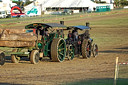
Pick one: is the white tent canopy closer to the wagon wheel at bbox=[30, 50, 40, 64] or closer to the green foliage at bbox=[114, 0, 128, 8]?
the green foliage at bbox=[114, 0, 128, 8]

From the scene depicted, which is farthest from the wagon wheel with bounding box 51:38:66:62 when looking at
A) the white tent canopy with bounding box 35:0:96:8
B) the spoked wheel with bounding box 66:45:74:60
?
the white tent canopy with bounding box 35:0:96:8

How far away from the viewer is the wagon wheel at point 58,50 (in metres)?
16.3

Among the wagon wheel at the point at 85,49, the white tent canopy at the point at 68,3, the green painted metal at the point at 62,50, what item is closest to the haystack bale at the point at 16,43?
the green painted metal at the point at 62,50

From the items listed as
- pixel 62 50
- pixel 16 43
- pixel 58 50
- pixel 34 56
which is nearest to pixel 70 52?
pixel 62 50

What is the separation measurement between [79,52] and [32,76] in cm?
660

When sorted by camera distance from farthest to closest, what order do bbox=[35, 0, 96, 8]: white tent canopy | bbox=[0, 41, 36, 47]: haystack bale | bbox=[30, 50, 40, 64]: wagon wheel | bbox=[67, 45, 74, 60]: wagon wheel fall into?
bbox=[35, 0, 96, 8]: white tent canopy, bbox=[67, 45, 74, 60]: wagon wheel, bbox=[30, 50, 40, 64]: wagon wheel, bbox=[0, 41, 36, 47]: haystack bale

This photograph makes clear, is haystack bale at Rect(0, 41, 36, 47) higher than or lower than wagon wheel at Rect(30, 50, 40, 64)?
higher

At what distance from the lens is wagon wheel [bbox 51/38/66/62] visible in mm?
16281

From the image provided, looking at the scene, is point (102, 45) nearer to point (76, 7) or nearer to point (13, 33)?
point (13, 33)

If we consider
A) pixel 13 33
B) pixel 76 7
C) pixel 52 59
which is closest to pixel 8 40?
pixel 13 33

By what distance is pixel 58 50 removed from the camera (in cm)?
1658

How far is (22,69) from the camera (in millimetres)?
14297

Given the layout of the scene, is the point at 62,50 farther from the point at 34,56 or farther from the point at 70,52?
the point at 34,56

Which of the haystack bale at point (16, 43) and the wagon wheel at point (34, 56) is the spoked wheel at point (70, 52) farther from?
the haystack bale at point (16, 43)
